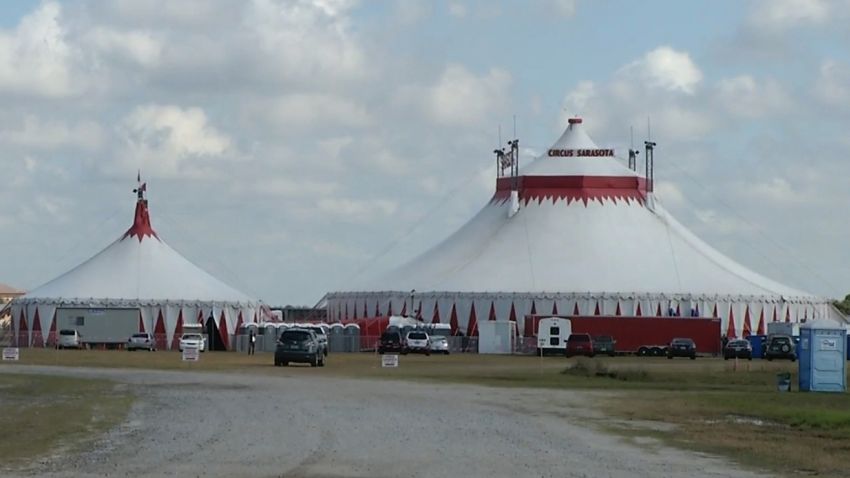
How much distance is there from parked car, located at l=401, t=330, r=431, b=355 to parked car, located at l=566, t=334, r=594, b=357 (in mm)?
7414

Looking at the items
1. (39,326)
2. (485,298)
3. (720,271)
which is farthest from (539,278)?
(39,326)

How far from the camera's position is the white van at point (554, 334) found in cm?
8050

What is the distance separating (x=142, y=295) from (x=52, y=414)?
5873cm

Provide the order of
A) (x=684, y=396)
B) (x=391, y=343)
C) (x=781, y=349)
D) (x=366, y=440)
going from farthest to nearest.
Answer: (x=391, y=343), (x=781, y=349), (x=684, y=396), (x=366, y=440)

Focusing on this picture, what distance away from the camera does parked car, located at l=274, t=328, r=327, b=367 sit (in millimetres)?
59250

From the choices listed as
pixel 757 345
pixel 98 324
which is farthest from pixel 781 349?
pixel 98 324

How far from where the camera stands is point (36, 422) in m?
28.0

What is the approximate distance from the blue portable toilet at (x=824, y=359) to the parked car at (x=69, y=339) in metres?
51.1

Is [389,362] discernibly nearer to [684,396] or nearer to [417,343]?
[417,343]

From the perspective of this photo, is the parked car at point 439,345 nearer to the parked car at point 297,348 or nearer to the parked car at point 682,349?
the parked car at point 682,349

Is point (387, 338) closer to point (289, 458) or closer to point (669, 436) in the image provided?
point (669, 436)

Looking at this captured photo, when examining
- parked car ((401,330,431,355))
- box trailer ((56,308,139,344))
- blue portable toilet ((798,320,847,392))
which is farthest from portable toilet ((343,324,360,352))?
blue portable toilet ((798,320,847,392))

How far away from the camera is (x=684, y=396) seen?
129ft

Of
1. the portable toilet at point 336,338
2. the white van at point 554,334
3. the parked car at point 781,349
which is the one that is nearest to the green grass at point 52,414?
the white van at point 554,334
